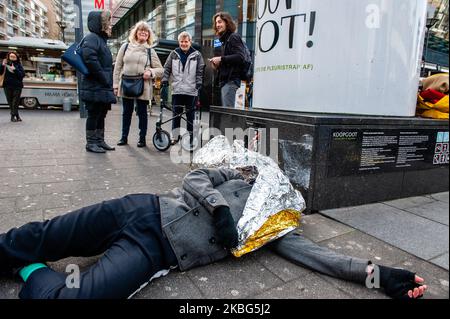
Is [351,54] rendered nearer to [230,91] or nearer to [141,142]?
[230,91]

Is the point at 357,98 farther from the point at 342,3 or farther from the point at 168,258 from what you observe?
the point at 168,258

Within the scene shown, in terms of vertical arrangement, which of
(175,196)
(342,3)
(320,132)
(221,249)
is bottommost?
(221,249)

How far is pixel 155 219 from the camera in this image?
1846mm

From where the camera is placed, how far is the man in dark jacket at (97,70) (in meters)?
4.78

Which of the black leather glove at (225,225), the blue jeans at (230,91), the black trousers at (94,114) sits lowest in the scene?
the black leather glove at (225,225)

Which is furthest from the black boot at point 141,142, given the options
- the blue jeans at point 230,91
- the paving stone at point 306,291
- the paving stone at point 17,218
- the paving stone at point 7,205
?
the paving stone at point 306,291

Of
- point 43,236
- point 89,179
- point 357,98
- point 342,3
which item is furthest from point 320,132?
point 89,179

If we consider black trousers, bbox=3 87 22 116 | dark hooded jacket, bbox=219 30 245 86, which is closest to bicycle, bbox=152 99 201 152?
dark hooded jacket, bbox=219 30 245 86

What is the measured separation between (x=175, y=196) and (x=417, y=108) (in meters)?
3.05

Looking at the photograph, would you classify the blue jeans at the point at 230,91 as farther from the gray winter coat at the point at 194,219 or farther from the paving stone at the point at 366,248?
the gray winter coat at the point at 194,219

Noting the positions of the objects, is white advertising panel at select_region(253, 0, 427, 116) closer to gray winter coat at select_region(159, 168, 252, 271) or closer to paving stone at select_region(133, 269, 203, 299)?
gray winter coat at select_region(159, 168, 252, 271)

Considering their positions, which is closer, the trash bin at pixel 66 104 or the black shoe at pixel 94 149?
the black shoe at pixel 94 149

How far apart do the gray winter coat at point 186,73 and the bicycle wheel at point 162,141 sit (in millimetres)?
747
